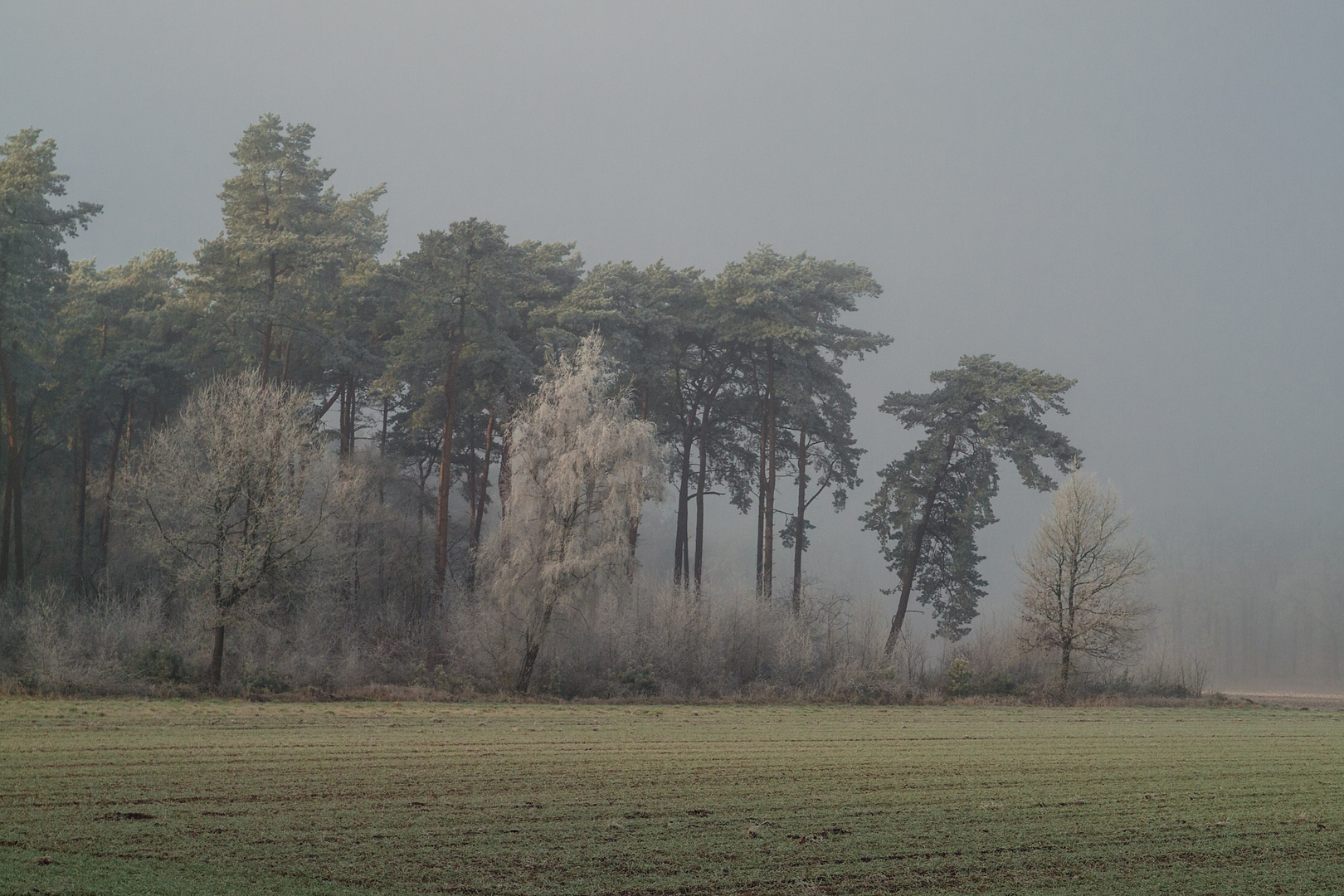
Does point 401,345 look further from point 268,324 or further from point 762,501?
point 762,501

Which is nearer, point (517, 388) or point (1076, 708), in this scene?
point (1076, 708)

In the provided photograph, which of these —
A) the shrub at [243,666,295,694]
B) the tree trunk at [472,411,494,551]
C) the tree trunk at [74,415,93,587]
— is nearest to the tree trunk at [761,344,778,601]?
the tree trunk at [472,411,494,551]

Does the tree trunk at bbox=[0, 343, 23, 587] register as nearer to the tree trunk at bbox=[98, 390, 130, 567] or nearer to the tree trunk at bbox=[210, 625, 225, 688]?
the tree trunk at bbox=[98, 390, 130, 567]

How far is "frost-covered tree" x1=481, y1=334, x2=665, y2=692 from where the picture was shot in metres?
34.2

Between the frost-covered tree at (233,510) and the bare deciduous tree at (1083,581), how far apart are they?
2801 centimetres

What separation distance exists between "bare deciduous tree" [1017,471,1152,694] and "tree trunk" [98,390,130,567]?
125 ft

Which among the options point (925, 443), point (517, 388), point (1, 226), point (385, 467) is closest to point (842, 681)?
point (925, 443)

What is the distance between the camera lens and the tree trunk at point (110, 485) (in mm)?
44844

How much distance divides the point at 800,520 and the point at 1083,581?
12.0 meters

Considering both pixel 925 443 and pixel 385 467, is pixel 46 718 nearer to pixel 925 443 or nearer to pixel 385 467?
pixel 385 467

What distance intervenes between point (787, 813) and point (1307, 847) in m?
5.68

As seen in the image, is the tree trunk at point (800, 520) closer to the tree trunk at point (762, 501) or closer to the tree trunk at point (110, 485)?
the tree trunk at point (762, 501)

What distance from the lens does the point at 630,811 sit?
12.3 metres

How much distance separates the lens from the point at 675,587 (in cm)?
4022
